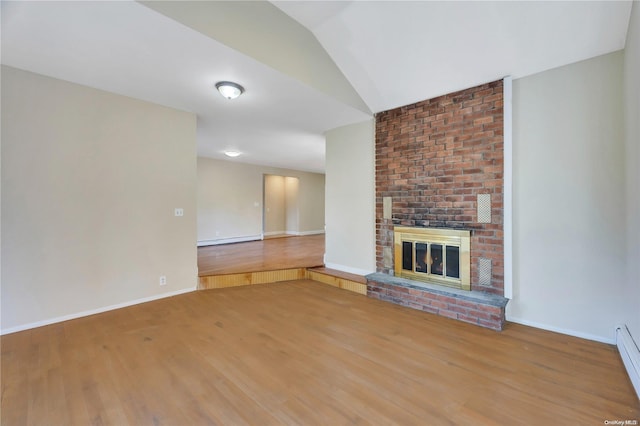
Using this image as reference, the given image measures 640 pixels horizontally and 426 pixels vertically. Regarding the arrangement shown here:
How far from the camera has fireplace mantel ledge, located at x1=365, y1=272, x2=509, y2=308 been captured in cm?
282

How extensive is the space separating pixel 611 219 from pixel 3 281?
571cm

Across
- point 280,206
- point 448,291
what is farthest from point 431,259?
point 280,206

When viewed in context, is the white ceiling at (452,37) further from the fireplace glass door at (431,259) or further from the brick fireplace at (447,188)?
the fireplace glass door at (431,259)

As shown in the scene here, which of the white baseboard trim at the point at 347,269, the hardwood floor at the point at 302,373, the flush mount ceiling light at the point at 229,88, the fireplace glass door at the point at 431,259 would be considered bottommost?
the hardwood floor at the point at 302,373

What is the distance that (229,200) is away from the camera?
7.56 meters

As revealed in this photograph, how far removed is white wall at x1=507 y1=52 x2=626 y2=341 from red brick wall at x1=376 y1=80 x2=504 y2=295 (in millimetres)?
207

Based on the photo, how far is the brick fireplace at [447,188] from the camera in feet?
9.82

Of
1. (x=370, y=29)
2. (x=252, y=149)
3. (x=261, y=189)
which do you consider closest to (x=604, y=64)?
(x=370, y=29)

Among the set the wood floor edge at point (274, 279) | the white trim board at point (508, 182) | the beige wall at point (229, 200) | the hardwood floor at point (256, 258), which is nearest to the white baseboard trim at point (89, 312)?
the wood floor edge at point (274, 279)

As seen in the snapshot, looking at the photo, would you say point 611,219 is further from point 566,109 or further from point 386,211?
point 386,211

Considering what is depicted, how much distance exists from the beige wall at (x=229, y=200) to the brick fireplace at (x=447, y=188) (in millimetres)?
4841

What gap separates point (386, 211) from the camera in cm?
402

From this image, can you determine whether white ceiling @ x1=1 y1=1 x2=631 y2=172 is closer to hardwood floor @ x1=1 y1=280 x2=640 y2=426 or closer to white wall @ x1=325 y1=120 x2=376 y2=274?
white wall @ x1=325 y1=120 x2=376 y2=274

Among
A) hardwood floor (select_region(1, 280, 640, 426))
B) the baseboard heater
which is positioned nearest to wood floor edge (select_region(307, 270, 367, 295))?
hardwood floor (select_region(1, 280, 640, 426))
